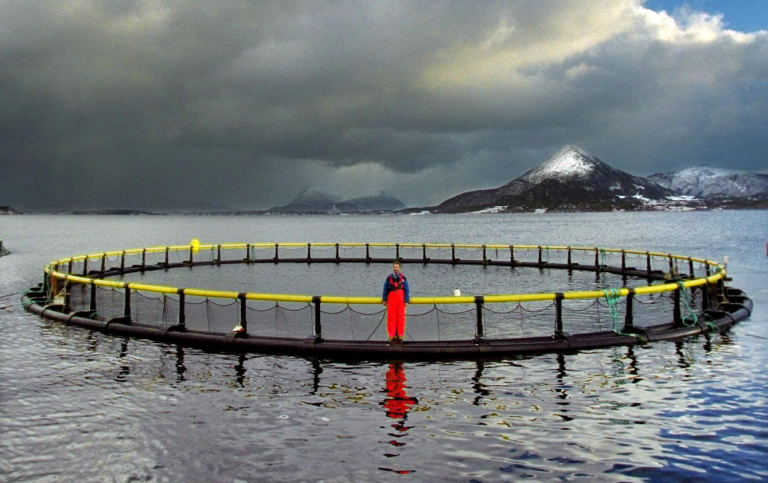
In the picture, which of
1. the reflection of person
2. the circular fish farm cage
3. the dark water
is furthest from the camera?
the circular fish farm cage

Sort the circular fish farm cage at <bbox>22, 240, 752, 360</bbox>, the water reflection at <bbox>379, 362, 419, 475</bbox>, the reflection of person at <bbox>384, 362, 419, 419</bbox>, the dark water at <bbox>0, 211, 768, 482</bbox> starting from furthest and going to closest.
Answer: the circular fish farm cage at <bbox>22, 240, 752, 360</bbox> < the reflection of person at <bbox>384, 362, 419, 419</bbox> < the water reflection at <bbox>379, 362, 419, 475</bbox> < the dark water at <bbox>0, 211, 768, 482</bbox>

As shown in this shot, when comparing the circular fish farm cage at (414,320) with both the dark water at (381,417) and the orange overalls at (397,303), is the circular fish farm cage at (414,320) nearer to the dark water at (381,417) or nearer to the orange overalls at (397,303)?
the orange overalls at (397,303)

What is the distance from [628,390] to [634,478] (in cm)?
465

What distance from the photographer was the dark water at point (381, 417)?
8.45 meters

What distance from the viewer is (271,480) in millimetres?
8047

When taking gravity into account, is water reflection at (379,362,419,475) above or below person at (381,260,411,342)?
below

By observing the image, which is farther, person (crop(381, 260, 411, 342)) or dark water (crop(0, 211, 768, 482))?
person (crop(381, 260, 411, 342))

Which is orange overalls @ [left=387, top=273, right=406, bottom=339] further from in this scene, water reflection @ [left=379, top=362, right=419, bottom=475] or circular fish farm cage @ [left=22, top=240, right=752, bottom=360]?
water reflection @ [left=379, top=362, right=419, bottom=475]

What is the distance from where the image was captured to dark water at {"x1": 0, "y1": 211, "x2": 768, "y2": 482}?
8.45 m

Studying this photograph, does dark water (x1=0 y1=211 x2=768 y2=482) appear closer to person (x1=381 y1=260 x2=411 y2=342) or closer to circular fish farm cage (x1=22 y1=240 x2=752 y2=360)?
circular fish farm cage (x1=22 y1=240 x2=752 y2=360)

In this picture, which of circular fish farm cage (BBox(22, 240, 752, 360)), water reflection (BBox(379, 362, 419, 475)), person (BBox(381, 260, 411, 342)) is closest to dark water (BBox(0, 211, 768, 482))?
water reflection (BBox(379, 362, 419, 475))

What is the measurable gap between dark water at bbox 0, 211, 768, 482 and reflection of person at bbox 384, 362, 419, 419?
0.23 feet

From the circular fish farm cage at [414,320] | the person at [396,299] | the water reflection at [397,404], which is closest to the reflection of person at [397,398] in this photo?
the water reflection at [397,404]

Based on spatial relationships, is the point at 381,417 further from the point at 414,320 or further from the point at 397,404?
the point at 414,320
